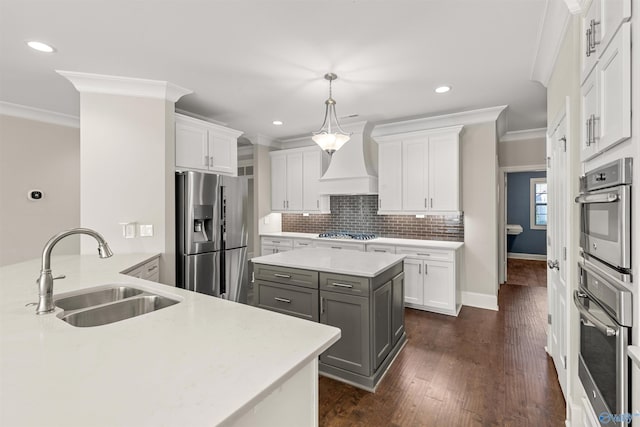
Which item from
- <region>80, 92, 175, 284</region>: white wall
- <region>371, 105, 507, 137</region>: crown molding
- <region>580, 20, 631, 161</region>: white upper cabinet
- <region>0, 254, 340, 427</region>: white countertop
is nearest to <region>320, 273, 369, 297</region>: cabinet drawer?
<region>0, 254, 340, 427</region>: white countertop

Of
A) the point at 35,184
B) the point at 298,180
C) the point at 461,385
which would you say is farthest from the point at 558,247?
the point at 35,184

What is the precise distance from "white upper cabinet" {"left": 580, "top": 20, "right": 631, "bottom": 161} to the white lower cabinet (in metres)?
2.40

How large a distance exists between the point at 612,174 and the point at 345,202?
4.18 metres

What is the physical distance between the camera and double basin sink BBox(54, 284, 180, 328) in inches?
56.9

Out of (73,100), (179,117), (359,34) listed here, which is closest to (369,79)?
(359,34)

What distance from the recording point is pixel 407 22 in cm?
207

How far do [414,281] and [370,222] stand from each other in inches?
53.7

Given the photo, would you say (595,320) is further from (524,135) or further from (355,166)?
(524,135)

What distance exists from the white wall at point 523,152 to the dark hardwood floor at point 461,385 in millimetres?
2701

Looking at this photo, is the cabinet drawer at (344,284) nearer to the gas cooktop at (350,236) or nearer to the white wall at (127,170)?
the white wall at (127,170)

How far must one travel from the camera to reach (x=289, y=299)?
8.61 feet

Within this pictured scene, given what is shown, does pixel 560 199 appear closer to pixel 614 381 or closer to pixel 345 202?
pixel 614 381

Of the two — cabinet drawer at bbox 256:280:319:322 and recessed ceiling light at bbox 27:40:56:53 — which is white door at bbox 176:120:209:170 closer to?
recessed ceiling light at bbox 27:40:56:53

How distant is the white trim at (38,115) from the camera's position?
361 centimetres
